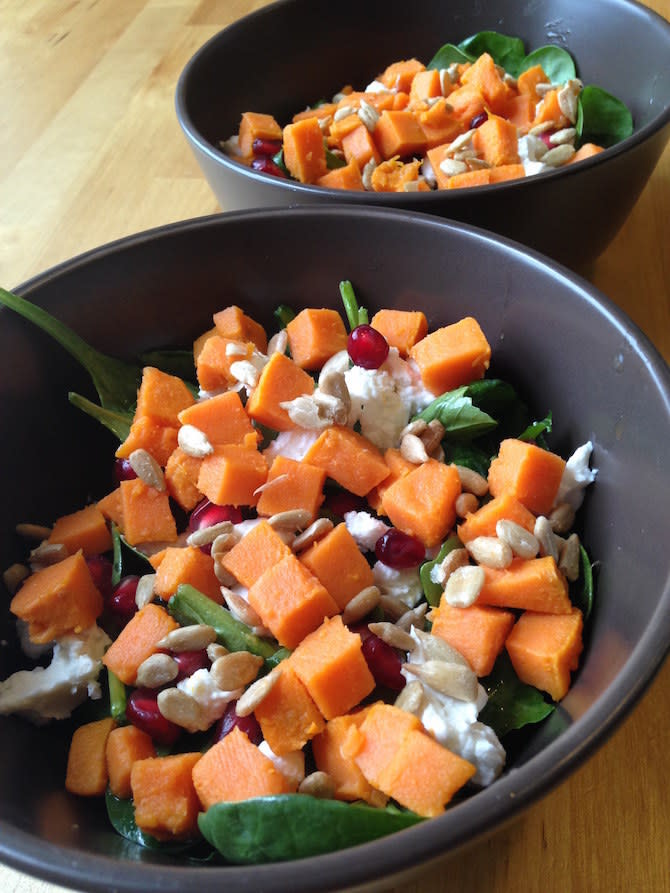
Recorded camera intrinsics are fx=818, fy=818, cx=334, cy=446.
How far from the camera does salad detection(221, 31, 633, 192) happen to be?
143cm

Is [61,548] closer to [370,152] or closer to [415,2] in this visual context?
[370,152]

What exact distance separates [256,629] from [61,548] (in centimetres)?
27

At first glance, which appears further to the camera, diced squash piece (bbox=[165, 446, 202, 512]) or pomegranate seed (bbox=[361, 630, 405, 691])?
diced squash piece (bbox=[165, 446, 202, 512])

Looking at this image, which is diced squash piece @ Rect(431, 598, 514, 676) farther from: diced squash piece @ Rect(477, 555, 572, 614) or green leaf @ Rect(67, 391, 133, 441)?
green leaf @ Rect(67, 391, 133, 441)

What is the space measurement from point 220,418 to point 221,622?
26cm

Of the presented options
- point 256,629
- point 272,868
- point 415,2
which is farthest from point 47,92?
point 272,868

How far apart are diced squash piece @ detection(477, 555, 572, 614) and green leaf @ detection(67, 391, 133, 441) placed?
519mm

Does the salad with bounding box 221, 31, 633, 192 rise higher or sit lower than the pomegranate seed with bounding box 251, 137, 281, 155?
lower

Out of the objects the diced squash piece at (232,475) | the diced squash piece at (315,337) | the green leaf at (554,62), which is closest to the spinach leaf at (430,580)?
the diced squash piece at (232,475)

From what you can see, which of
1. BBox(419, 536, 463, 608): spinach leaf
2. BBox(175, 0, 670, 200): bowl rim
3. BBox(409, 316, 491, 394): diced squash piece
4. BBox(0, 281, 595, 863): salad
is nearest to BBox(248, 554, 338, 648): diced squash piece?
BBox(0, 281, 595, 863): salad

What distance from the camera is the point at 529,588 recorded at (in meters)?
0.85

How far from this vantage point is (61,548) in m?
0.98

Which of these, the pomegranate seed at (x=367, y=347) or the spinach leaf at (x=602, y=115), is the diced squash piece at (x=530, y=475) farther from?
the spinach leaf at (x=602, y=115)

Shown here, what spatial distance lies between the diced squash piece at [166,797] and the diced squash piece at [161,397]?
0.44m
